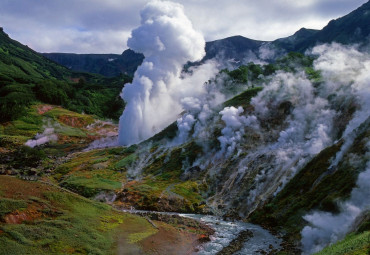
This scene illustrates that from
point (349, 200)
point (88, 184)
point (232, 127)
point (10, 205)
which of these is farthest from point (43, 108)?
point (349, 200)

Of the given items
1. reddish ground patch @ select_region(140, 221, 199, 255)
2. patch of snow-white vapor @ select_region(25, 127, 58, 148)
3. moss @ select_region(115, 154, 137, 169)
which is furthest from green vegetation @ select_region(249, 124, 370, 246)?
patch of snow-white vapor @ select_region(25, 127, 58, 148)

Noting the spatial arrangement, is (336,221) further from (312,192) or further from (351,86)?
(351,86)

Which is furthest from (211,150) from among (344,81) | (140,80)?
(140,80)

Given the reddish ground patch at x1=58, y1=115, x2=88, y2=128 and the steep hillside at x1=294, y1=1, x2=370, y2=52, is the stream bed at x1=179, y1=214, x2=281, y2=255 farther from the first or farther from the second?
the steep hillside at x1=294, y1=1, x2=370, y2=52

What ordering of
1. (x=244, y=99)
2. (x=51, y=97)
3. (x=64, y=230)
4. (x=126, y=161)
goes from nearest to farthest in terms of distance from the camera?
1. (x=64, y=230)
2. (x=126, y=161)
3. (x=244, y=99)
4. (x=51, y=97)

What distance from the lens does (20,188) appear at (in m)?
32.0

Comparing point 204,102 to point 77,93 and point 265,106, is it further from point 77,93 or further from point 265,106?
point 77,93

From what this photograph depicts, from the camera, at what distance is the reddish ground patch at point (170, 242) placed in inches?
1169

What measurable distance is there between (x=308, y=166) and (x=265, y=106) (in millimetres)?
26510

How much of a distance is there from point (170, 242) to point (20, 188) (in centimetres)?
1555

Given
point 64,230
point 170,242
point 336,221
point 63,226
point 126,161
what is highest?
point 126,161

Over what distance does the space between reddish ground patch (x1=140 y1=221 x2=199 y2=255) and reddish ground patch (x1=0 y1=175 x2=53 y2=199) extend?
38.3 ft

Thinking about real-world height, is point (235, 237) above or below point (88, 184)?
below

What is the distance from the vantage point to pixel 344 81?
59.4m
